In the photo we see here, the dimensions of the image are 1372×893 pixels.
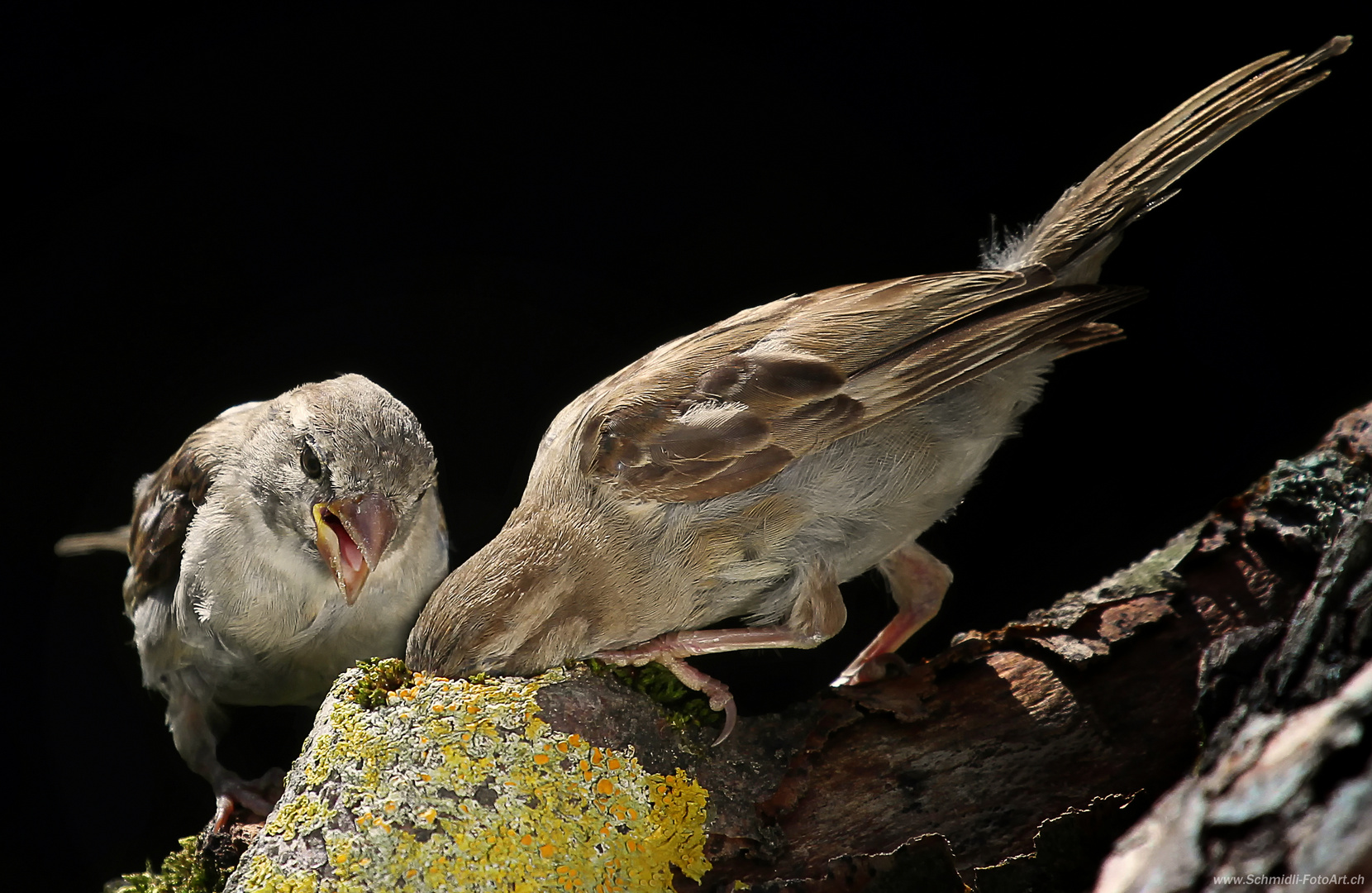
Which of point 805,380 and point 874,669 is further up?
point 805,380

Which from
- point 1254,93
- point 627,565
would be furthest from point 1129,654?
point 1254,93

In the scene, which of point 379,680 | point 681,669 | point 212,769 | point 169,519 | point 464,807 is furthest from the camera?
point 169,519

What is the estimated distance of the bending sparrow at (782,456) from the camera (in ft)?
7.97

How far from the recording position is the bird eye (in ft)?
8.43

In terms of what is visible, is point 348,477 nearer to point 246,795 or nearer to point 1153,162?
point 246,795

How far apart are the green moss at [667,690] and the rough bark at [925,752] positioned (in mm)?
48

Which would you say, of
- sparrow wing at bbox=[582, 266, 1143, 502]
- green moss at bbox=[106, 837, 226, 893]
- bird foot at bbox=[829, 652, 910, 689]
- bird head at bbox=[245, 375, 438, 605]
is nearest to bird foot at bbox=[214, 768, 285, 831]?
green moss at bbox=[106, 837, 226, 893]

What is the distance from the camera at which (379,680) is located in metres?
2.18

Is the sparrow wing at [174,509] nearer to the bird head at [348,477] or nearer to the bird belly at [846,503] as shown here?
the bird head at [348,477]

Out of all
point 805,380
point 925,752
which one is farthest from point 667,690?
point 805,380

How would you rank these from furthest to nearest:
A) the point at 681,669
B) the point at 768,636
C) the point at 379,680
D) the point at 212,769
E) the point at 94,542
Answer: the point at 94,542, the point at 212,769, the point at 768,636, the point at 681,669, the point at 379,680

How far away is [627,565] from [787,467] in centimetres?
48

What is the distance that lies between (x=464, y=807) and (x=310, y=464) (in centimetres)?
109

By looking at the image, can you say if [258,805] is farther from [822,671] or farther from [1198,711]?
[1198,711]
